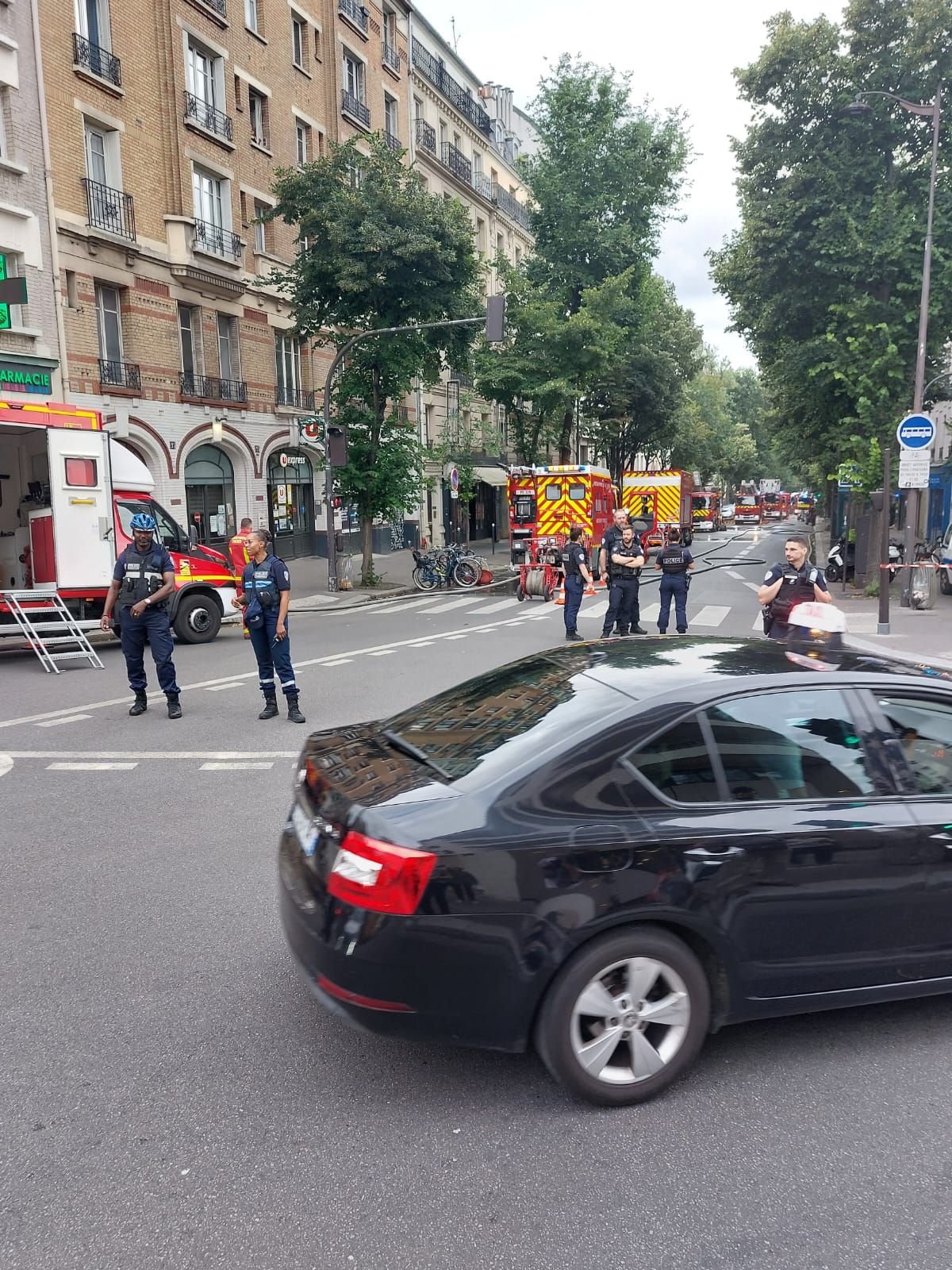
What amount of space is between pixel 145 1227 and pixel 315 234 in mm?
22304

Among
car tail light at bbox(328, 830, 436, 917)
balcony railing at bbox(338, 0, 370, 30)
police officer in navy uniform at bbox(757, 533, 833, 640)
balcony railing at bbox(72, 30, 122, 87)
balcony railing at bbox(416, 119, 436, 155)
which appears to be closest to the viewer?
car tail light at bbox(328, 830, 436, 917)

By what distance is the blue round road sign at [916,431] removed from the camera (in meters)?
14.6

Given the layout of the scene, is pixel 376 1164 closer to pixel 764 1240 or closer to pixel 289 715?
pixel 764 1240

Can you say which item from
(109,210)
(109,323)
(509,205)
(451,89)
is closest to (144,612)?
(109,323)

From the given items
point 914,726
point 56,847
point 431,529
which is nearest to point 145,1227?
point 914,726

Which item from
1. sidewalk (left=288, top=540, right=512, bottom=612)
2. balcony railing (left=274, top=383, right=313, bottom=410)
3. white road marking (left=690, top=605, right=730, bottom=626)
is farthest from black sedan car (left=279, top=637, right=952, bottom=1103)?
balcony railing (left=274, top=383, right=313, bottom=410)

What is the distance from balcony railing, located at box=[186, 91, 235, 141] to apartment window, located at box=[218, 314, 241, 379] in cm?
454

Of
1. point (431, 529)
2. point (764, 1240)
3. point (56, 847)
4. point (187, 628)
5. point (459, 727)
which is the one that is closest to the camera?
point (764, 1240)

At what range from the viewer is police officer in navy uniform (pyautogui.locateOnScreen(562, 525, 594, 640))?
1412cm

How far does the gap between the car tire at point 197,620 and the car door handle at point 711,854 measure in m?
12.3

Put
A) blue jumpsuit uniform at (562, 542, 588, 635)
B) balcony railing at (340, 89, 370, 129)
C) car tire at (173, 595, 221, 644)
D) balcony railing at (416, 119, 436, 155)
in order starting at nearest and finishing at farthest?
blue jumpsuit uniform at (562, 542, 588, 635)
car tire at (173, 595, 221, 644)
balcony railing at (340, 89, 370, 129)
balcony railing at (416, 119, 436, 155)

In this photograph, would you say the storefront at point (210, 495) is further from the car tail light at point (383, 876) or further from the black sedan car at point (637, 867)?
the car tail light at point (383, 876)

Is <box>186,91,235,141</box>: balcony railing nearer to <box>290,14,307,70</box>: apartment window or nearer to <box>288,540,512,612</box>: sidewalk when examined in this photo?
<box>290,14,307,70</box>: apartment window

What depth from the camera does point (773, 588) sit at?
26.1 feet
